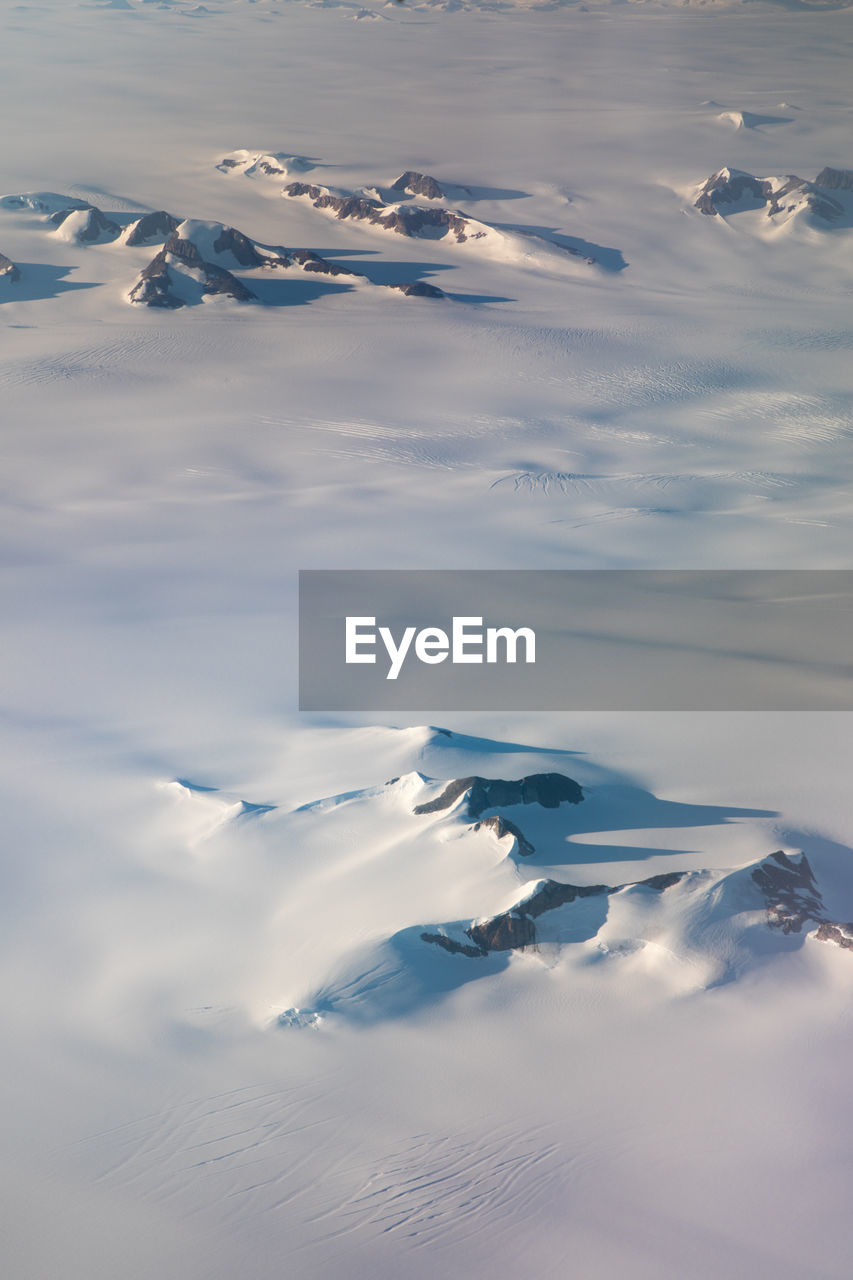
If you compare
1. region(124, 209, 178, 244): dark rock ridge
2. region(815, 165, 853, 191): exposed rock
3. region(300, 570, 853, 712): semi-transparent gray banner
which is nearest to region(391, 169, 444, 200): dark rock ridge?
region(124, 209, 178, 244): dark rock ridge

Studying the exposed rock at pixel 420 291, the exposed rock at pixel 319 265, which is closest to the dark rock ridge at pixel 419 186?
the exposed rock at pixel 319 265

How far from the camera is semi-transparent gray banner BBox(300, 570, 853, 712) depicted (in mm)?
16188

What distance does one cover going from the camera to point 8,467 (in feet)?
90.0

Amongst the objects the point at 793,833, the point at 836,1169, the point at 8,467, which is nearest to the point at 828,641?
the point at 793,833

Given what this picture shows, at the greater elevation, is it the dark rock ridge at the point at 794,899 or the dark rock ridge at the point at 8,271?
the dark rock ridge at the point at 8,271

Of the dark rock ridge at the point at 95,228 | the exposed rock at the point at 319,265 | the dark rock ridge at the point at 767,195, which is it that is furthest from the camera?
the dark rock ridge at the point at 767,195

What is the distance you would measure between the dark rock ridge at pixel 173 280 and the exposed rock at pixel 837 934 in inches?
1459

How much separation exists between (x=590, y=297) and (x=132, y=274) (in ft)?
62.4

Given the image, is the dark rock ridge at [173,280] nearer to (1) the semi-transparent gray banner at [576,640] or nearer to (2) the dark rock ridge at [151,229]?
(2) the dark rock ridge at [151,229]

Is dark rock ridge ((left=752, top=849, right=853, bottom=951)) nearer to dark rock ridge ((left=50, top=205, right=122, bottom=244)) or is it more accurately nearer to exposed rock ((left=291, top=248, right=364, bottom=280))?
exposed rock ((left=291, top=248, right=364, bottom=280))

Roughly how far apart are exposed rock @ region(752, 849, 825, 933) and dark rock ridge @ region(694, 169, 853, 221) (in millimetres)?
52705

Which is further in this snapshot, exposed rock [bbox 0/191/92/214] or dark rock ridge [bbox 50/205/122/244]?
exposed rock [bbox 0/191/92/214]

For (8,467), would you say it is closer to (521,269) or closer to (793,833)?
(793,833)

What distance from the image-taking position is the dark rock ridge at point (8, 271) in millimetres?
43688
